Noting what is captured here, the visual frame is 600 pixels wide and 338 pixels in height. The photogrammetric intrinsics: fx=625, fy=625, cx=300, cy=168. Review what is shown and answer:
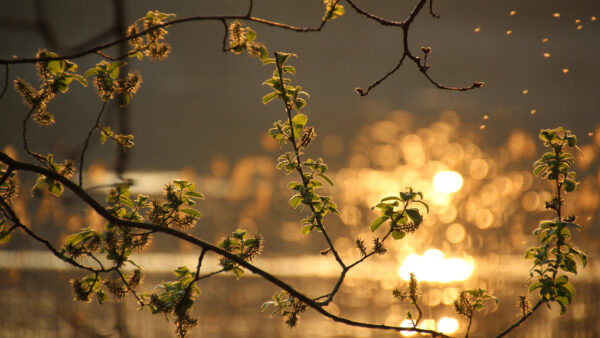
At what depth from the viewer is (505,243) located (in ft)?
20.4

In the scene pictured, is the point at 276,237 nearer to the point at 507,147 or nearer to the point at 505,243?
the point at 505,243

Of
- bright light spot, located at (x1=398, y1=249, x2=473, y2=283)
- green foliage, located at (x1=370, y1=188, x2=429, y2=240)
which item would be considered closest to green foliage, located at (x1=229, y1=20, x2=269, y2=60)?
green foliage, located at (x1=370, y1=188, x2=429, y2=240)

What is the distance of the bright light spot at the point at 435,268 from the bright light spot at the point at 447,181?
3385mm

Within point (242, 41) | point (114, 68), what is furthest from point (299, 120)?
point (114, 68)

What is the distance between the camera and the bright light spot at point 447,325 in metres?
3.67

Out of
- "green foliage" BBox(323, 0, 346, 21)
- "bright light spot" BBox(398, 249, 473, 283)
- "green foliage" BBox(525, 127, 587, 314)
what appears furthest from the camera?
"bright light spot" BBox(398, 249, 473, 283)

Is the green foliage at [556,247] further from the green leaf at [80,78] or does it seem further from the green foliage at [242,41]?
the green leaf at [80,78]

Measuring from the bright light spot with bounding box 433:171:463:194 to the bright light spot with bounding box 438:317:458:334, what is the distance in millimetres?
5403

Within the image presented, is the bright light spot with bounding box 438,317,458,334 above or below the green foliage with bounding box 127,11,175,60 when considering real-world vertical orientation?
below

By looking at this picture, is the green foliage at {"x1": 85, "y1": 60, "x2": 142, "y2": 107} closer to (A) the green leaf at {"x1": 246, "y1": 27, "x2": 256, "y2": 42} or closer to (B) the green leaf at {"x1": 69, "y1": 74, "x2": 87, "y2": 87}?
(B) the green leaf at {"x1": 69, "y1": 74, "x2": 87, "y2": 87}

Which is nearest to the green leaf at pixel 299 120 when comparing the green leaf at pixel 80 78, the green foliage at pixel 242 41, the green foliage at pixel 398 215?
the green foliage at pixel 242 41

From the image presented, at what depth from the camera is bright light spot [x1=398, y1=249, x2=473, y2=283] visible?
5.14 meters

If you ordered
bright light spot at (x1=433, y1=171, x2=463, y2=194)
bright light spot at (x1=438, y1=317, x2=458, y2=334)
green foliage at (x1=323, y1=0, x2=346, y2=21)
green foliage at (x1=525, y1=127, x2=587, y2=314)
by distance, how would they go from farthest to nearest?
1. bright light spot at (x1=433, y1=171, x2=463, y2=194)
2. bright light spot at (x1=438, y1=317, x2=458, y2=334)
3. green foliage at (x1=525, y1=127, x2=587, y2=314)
4. green foliage at (x1=323, y1=0, x2=346, y2=21)

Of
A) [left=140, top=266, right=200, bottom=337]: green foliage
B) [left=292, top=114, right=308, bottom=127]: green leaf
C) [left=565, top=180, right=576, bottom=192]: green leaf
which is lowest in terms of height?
A: [left=140, top=266, right=200, bottom=337]: green foliage
